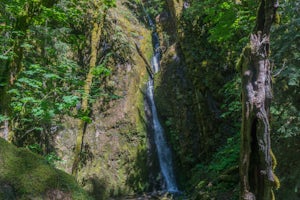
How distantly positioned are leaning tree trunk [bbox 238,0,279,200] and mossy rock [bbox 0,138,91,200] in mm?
2508

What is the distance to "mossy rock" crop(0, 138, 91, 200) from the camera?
230 centimetres

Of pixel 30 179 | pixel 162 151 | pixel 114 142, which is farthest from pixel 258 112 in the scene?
pixel 114 142

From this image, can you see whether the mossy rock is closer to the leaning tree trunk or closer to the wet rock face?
the leaning tree trunk

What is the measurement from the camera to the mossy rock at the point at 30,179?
2.30m

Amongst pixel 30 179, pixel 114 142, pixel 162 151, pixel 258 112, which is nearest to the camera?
Answer: pixel 30 179

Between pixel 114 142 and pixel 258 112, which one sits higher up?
pixel 114 142

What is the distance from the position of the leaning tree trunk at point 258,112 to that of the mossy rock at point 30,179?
251 centimetres

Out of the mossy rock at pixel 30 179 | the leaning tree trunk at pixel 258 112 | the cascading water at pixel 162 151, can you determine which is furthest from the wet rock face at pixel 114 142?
the mossy rock at pixel 30 179

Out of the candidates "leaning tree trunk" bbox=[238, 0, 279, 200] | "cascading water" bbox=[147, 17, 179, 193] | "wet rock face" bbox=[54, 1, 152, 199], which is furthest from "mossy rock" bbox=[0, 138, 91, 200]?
"cascading water" bbox=[147, 17, 179, 193]

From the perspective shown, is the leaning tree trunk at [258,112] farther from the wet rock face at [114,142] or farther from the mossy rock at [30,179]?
the wet rock face at [114,142]

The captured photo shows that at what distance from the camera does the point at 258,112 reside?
3857 millimetres

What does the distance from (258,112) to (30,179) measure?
300 cm

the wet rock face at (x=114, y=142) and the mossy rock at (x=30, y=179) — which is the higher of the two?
the wet rock face at (x=114, y=142)

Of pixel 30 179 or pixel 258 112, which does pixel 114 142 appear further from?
pixel 30 179
